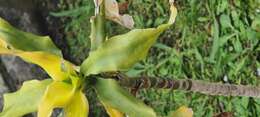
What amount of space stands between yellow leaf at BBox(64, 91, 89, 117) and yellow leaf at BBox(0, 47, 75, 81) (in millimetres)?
32

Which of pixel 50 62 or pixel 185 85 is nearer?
pixel 50 62

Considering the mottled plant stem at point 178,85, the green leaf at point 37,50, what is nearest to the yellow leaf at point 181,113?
the mottled plant stem at point 178,85

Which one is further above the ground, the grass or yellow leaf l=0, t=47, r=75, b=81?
yellow leaf l=0, t=47, r=75, b=81

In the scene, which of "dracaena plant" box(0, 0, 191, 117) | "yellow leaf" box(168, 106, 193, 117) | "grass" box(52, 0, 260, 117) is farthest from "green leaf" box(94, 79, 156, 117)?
"grass" box(52, 0, 260, 117)

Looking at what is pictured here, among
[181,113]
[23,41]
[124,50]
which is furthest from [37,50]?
[181,113]

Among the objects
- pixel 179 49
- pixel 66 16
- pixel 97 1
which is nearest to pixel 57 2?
pixel 66 16

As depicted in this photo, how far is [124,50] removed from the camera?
637 millimetres

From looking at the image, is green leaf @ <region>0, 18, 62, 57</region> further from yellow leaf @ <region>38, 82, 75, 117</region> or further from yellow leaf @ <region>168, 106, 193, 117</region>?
yellow leaf @ <region>168, 106, 193, 117</region>

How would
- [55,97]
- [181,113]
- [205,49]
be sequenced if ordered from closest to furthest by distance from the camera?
[55,97], [181,113], [205,49]

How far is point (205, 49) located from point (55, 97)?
1.26 metres

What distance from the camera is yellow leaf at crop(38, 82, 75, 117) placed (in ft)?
1.97

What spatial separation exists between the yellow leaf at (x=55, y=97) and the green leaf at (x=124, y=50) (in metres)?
0.04

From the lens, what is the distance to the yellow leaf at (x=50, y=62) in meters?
0.63

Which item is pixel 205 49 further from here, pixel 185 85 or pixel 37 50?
pixel 37 50
